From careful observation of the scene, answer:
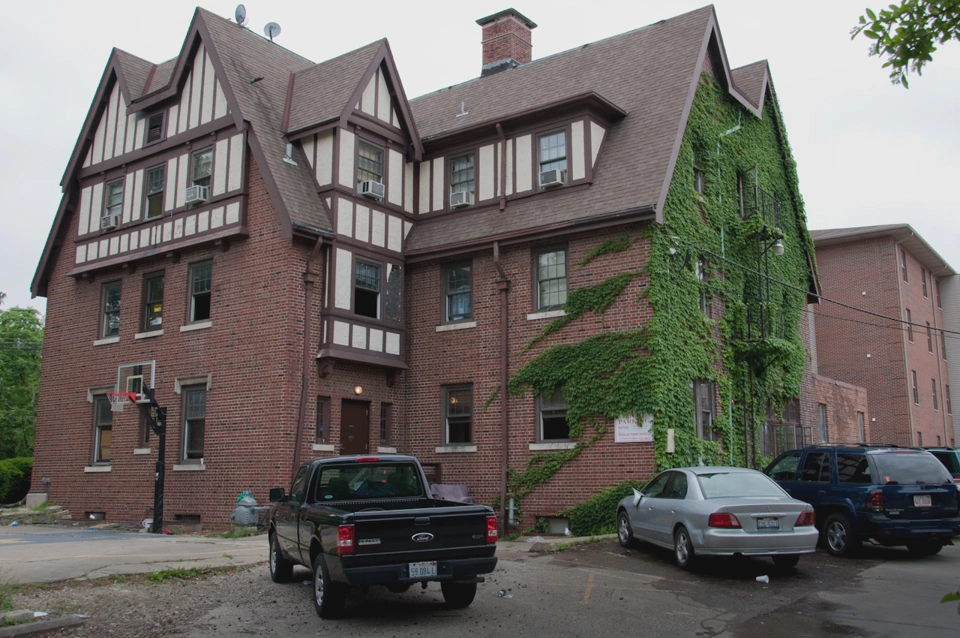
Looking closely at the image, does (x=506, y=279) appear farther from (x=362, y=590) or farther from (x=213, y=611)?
(x=213, y=611)

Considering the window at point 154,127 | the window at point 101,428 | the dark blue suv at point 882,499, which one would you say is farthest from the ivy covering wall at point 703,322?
the window at point 154,127

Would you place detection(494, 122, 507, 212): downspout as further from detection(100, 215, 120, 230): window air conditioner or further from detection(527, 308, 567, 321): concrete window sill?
detection(100, 215, 120, 230): window air conditioner

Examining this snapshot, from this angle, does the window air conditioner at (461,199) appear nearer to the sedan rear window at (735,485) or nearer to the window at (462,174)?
the window at (462,174)

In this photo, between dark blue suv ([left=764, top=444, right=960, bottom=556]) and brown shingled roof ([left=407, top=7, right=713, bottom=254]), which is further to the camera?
brown shingled roof ([left=407, top=7, right=713, bottom=254])

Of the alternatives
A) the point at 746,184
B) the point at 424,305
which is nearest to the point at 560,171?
the point at 424,305

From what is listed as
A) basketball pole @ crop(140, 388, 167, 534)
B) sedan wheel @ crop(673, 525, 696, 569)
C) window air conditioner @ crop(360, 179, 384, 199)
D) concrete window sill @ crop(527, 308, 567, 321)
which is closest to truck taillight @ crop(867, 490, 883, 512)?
sedan wheel @ crop(673, 525, 696, 569)

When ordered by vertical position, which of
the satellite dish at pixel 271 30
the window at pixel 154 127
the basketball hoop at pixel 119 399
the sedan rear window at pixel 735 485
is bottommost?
the sedan rear window at pixel 735 485

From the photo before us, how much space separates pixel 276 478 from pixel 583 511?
645cm

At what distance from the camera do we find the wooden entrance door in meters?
20.2

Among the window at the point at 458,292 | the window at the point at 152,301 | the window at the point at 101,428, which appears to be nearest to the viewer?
the window at the point at 458,292

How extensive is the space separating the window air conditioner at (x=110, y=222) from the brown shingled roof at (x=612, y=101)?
7.67 metres

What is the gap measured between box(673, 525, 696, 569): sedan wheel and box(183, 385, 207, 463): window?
12.0m

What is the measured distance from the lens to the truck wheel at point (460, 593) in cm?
968

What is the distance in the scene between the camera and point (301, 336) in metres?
19.2
